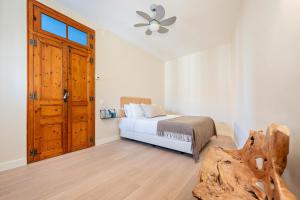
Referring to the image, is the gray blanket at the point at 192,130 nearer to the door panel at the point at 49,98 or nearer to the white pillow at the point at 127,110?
the white pillow at the point at 127,110

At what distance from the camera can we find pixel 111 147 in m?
3.13

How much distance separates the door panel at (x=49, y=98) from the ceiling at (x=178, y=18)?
1.02 metres

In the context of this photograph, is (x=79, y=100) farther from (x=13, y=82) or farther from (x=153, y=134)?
(x=153, y=134)

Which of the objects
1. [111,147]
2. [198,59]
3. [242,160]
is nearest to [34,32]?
[111,147]

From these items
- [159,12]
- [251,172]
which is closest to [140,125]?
[159,12]

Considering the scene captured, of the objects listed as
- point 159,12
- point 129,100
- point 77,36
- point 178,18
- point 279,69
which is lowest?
point 129,100

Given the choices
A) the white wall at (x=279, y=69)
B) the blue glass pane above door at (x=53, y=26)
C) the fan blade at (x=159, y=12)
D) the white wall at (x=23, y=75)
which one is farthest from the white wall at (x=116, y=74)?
the white wall at (x=279, y=69)

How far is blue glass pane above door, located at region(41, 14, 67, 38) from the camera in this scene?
245 cm

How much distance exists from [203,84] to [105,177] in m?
4.11

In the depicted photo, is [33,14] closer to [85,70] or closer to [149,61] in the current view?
[85,70]

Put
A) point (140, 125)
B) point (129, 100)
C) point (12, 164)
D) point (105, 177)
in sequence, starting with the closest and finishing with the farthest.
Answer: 1. point (105, 177)
2. point (12, 164)
3. point (140, 125)
4. point (129, 100)

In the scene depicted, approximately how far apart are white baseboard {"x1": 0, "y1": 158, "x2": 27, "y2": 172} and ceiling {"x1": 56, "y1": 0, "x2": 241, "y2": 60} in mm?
2888

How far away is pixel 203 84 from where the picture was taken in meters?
4.75

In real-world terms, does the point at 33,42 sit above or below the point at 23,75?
above
